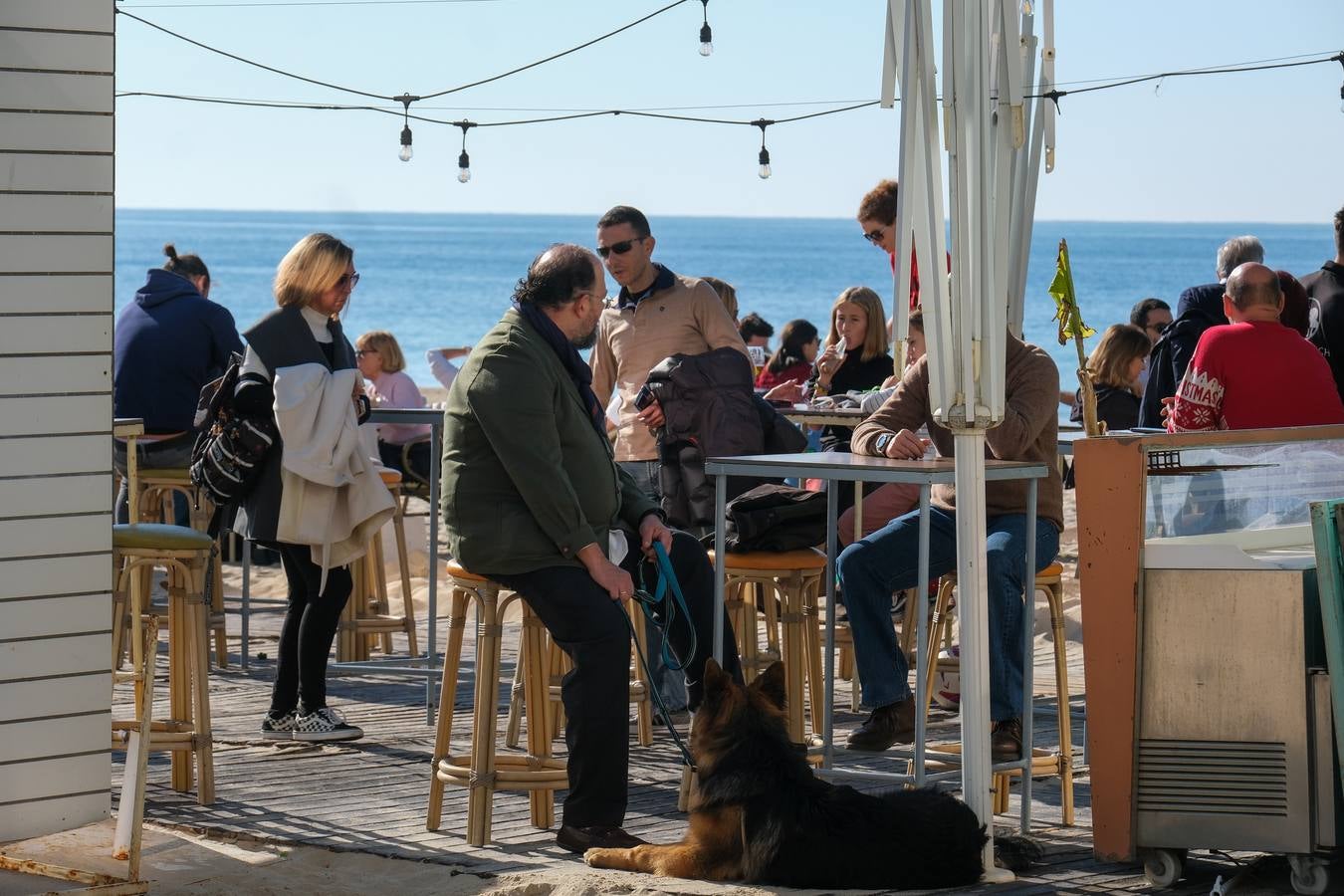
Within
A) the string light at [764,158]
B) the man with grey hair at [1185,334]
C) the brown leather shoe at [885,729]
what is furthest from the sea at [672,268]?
the brown leather shoe at [885,729]

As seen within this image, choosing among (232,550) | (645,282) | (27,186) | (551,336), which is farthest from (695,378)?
(232,550)

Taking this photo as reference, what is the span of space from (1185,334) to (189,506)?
4610mm

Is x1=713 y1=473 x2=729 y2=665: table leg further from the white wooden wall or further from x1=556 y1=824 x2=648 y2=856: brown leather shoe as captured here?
the white wooden wall

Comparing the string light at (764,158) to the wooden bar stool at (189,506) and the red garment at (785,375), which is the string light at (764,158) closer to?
the red garment at (785,375)

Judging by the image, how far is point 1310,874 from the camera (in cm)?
429

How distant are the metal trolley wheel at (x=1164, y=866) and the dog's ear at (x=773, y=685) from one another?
1026 mm

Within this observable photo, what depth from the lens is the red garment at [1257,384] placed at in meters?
5.68

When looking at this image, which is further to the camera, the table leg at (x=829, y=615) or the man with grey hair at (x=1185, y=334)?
the man with grey hair at (x=1185, y=334)

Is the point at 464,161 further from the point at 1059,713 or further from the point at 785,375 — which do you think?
the point at 1059,713

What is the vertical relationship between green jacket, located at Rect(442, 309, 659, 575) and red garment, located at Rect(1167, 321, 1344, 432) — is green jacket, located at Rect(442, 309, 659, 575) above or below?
below

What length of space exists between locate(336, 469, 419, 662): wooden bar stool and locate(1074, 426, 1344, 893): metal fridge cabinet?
380 centimetres

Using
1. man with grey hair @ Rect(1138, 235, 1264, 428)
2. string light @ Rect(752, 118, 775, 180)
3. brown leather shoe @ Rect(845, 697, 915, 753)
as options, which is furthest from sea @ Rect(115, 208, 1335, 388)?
brown leather shoe @ Rect(845, 697, 915, 753)

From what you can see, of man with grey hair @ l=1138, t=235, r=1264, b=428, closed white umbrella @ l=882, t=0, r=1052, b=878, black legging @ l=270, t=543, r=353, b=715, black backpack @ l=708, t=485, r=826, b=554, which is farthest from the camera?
man with grey hair @ l=1138, t=235, r=1264, b=428

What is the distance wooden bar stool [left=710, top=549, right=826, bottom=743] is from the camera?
5613mm
